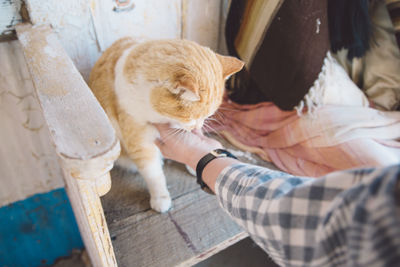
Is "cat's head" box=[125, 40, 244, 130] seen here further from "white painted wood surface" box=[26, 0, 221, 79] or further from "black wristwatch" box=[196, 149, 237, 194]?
"white painted wood surface" box=[26, 0, 221, 79]

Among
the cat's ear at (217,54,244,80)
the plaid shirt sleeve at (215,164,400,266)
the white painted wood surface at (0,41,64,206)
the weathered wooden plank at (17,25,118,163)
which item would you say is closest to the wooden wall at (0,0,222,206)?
the white painted wood surface at (0,41,64,206)

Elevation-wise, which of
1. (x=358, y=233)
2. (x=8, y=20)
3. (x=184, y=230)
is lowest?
(x=184, y=230)

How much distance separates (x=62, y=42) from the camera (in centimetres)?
94

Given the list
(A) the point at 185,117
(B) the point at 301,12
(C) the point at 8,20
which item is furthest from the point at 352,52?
(C) the point at 8,20

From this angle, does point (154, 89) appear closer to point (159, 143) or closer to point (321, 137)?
point (159, 143)

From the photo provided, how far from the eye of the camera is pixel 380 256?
27 centimetres

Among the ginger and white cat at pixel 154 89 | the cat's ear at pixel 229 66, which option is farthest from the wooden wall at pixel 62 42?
the cat's ear at pixel 229 66

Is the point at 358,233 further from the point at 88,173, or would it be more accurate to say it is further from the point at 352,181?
the point at 88,173

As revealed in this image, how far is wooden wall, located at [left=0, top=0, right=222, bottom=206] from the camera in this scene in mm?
895

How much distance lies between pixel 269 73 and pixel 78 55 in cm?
67

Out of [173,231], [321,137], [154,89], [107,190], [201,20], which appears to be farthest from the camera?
[201,20]

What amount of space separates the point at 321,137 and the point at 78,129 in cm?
80

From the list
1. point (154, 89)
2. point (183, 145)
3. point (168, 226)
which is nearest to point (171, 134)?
point (183, 145)

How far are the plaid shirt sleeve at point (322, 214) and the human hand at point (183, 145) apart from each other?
Result: 191 mm
